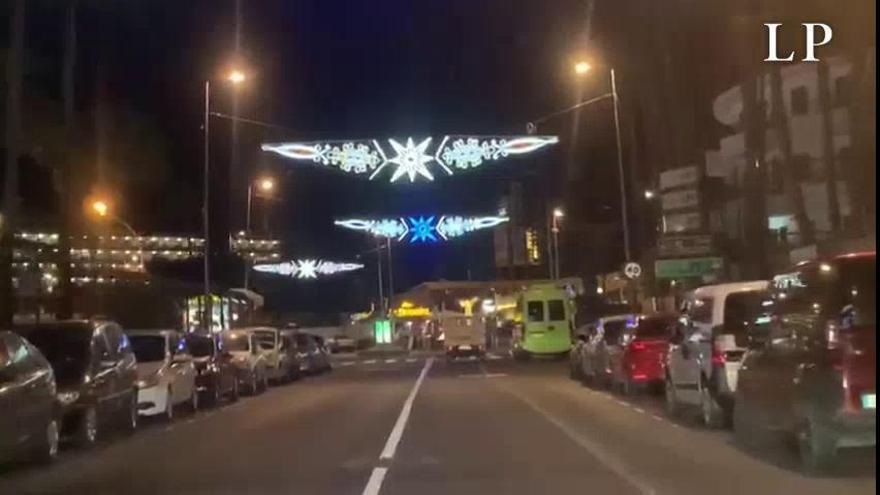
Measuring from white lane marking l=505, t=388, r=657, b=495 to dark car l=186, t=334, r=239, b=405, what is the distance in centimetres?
748

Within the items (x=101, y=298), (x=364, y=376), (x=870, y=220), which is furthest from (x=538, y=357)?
(x=870, y=220)

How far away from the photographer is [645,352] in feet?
85.0

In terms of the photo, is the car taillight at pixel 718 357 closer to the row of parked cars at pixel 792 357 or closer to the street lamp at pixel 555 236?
the row of parked cars at pixel 792 357

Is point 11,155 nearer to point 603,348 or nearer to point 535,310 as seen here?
point 603,348

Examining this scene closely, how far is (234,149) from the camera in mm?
48094

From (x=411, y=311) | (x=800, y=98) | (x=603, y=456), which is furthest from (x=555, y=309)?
(x=411, y=311)

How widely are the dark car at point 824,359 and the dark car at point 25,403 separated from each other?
8.20m

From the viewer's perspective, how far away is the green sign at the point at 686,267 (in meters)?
33.5

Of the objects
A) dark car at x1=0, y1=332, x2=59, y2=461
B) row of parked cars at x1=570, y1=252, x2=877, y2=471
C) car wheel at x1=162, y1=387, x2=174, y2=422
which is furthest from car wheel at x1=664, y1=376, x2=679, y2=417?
dark car at x1=0, y1=332, x2=59, y2=461

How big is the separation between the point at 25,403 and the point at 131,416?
5325 mm

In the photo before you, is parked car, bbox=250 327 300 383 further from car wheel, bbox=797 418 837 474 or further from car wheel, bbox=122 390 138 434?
car wheel, bbox=797 418 837 474

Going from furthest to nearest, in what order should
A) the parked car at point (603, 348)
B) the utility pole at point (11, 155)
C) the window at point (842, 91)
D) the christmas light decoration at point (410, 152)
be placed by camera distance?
the window at point (842, 91), the christmas light decoration at point (410, 152), the parked car at point (603, 348), the utility pole at point (11, 155)

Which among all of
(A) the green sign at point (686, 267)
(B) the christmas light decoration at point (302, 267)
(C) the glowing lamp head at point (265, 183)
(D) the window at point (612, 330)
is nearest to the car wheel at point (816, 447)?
(D) the window at point (612, 330)

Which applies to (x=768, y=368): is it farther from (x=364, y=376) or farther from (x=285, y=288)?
(x=285, y=288)
